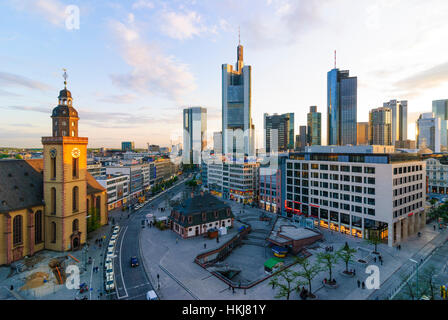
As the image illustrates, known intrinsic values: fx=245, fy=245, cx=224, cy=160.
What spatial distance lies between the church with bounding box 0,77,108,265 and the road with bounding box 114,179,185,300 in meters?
9.97

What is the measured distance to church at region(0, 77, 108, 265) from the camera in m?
48.7

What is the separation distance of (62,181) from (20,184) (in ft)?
Answer: 28.3

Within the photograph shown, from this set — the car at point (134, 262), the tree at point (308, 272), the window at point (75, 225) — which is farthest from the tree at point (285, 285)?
the window at point (75, 225)

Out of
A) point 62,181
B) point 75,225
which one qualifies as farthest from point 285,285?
point 62,181

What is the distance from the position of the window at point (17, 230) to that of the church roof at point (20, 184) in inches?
89.2

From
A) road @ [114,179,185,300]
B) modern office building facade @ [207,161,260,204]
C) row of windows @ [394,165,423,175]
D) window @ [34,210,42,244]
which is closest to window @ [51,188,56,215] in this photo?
window @ [34,210,42,244]

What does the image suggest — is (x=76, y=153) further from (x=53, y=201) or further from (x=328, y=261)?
(x=328, y=261)

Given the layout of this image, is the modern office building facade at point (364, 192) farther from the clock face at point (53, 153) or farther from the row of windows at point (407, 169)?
the clock face at point (53, 153)

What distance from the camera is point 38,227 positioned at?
171 ft

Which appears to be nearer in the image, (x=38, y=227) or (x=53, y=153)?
(x=38, y=227)

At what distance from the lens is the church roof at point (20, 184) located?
157ft

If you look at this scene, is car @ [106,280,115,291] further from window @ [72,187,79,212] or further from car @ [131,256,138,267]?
window @ [72,187,79,212]
